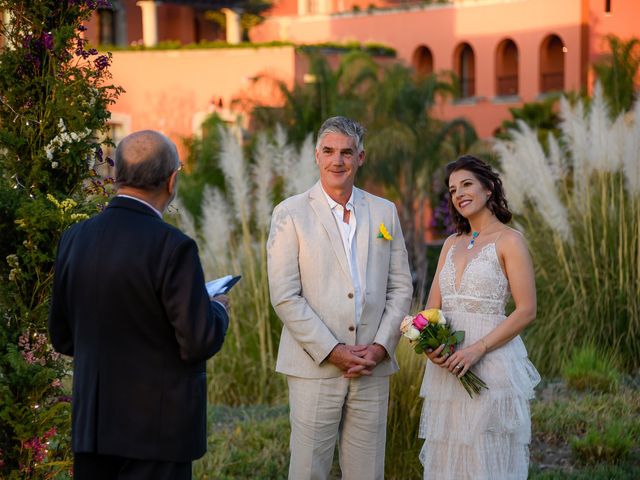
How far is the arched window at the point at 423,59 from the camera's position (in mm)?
33750

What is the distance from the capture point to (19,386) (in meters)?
4.68

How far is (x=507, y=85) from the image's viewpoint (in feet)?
108

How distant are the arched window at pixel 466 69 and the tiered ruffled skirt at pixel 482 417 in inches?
1152

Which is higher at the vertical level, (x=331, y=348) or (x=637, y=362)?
(x=331, y=348)

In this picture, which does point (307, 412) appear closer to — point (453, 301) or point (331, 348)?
point (331, 348)

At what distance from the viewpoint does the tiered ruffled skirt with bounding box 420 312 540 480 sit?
5.00 m

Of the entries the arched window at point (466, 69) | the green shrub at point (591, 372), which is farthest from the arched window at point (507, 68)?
the green shrub at point (591, 372)

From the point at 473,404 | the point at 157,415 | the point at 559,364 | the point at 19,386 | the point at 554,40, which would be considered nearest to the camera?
the point at 157,415

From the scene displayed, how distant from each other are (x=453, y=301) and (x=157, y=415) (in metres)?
2.00

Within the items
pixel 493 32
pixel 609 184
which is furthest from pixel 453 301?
pixel 493 32

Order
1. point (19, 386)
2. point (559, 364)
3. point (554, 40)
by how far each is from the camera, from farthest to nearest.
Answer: point (554, 40) < point (559, 364) < point (19, 386)

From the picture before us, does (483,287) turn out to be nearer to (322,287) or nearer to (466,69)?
(322,287)

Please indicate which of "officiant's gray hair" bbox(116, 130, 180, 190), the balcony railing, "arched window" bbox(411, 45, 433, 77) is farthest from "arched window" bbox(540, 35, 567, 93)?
"officiant's gray hair" bbox(116, 130, 180, 190)

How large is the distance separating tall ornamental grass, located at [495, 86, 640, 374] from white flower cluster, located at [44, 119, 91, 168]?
17.7 ft
